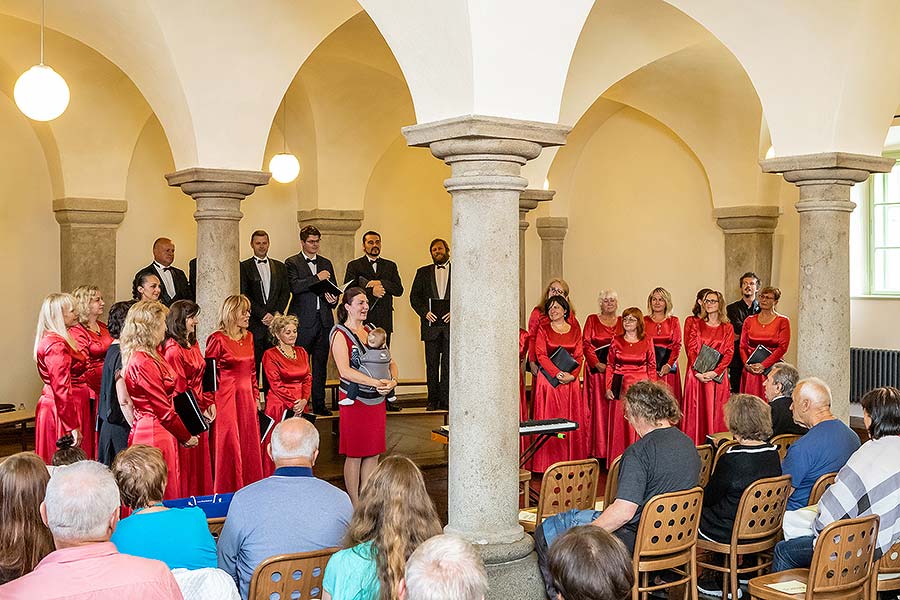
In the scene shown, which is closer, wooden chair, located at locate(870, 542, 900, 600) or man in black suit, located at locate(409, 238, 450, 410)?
wooden chair, located at locate(870, 542, 900, 600)

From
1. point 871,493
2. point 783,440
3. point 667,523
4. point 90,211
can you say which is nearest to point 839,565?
point 871,493

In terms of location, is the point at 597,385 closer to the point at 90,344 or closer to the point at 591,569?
the point at 90,344

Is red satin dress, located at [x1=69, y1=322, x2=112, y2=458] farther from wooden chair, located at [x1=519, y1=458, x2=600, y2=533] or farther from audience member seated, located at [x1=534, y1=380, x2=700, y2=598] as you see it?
audience member seated, located at [x1=534, y1=380, x2=700, y2=598]

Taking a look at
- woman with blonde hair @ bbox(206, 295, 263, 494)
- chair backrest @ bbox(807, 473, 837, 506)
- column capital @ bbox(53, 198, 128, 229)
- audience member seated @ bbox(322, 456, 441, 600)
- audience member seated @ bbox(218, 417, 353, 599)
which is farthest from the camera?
column capital @ bbox(53, 198, 128, 229)

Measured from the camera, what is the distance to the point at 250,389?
666 cm

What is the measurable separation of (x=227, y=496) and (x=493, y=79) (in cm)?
229

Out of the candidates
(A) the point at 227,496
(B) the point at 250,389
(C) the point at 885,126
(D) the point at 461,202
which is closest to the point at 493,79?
(D) the point at 461,202

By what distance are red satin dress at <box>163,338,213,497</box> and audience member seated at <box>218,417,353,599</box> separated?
2.25 m

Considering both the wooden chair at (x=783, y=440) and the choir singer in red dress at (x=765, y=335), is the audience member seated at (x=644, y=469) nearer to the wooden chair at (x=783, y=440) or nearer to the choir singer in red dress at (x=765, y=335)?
the wooden chair at (x=783, y=440)

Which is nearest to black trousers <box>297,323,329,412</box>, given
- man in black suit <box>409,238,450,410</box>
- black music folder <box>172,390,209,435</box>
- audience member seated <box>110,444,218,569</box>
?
man in black suit <box>409,238,450,410</box>

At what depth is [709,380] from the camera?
8.55 metres

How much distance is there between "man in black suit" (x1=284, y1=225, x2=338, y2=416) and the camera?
927 centimetres

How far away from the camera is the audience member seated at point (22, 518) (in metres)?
3.25

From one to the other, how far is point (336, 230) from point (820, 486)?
7714mm
